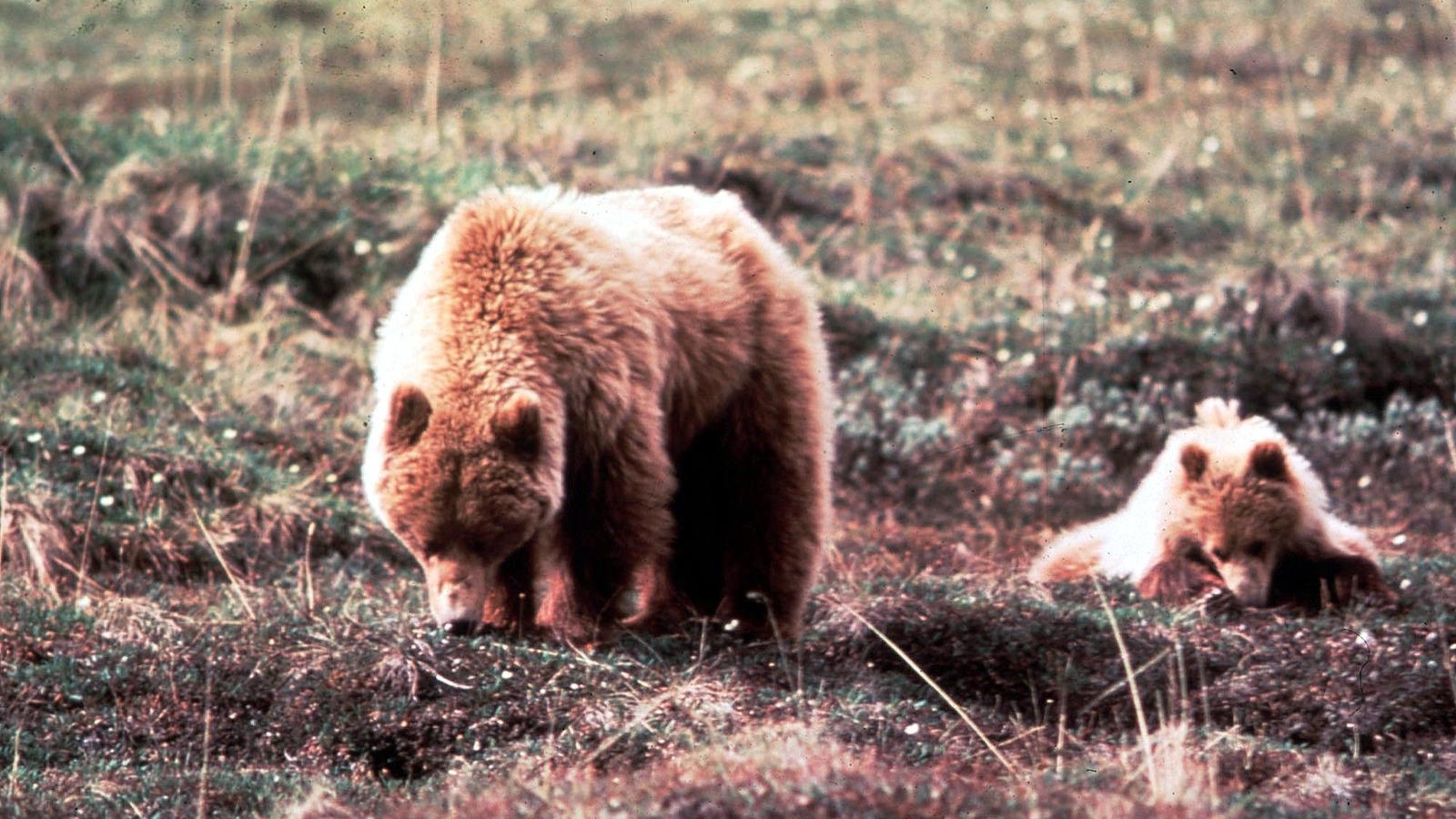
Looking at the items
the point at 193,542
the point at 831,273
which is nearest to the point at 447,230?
the point at 193,542

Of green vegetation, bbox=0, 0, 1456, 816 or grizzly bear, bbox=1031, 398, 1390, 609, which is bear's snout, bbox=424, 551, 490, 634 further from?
grizzly bear, bbox=1031, 398, 1390, 609

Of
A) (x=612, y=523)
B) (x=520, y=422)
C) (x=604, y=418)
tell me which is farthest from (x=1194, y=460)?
(x=520, y=422)

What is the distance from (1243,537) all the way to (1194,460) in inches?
14.9

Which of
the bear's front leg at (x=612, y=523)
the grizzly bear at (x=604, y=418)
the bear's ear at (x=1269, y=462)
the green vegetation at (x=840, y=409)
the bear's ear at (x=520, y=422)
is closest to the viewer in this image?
the green vegetation at (x=840, y=409)

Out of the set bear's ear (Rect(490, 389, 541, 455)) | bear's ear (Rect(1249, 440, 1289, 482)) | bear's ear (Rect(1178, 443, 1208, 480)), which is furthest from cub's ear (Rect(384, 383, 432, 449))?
bear's ear (Rect(1249, 440, 1289, 482))

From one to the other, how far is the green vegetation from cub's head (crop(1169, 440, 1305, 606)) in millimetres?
433

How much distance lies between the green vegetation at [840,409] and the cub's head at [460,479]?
44cm

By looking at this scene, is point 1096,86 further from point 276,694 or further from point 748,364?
point 276,694

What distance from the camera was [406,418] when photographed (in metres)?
5.66

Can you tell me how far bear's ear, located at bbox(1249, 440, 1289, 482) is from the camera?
7.72 metres

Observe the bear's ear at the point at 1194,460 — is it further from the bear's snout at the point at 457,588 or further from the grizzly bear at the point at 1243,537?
the bear's snout at the point at 457,588

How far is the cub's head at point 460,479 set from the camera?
5656 mm

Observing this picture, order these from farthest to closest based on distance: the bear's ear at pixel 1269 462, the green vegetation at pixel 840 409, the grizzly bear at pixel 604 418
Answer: the bear's ear at pixel 1269 462, the grizzly bear at pixel 604 418, the green vegetation at pixel 840 409

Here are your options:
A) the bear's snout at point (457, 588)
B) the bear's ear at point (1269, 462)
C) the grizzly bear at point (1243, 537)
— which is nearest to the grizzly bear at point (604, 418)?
the bear's snout at point (457, 588)
